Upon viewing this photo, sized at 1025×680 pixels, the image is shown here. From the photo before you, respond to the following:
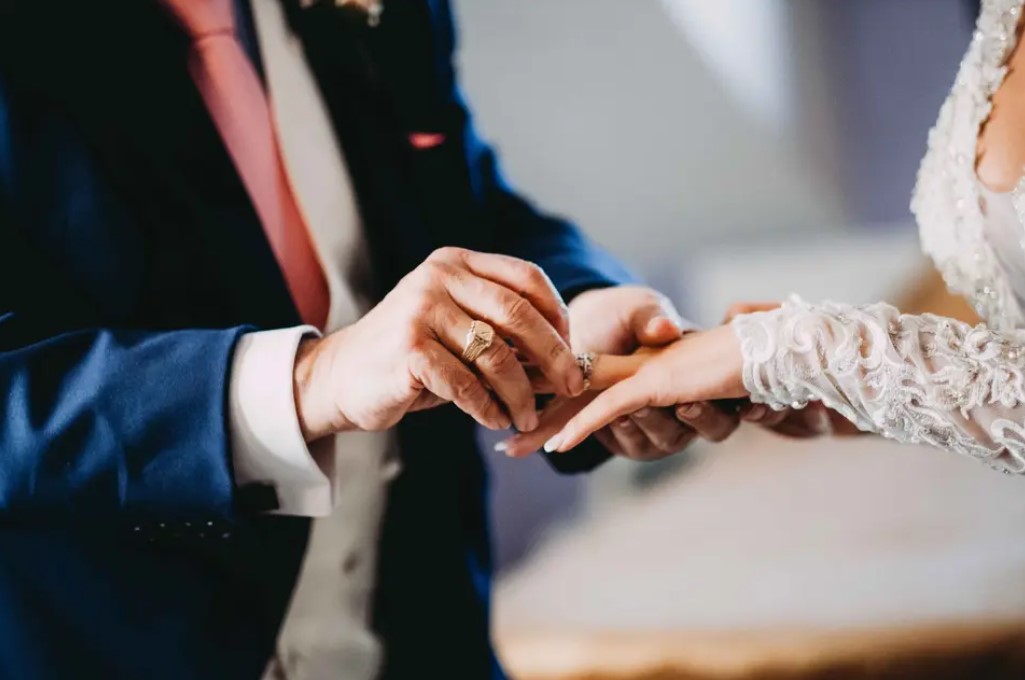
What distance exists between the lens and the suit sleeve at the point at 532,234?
2.66 feet

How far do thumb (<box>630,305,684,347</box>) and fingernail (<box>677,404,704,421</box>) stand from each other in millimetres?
60

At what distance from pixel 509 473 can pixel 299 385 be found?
3.76ft

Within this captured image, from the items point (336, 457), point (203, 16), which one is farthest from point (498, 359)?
point (203, 16)

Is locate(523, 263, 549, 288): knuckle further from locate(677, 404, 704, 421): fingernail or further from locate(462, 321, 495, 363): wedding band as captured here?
locate(677, 404, 704, 421): fingernail

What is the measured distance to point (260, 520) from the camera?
68cm

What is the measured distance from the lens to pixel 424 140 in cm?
81

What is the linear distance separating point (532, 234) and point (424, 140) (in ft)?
0.48

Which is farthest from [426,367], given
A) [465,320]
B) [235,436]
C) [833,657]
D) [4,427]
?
[833,657]

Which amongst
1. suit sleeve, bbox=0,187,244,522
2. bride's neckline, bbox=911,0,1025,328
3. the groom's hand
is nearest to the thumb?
the groom's hand

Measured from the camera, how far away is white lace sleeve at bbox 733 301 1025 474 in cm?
58

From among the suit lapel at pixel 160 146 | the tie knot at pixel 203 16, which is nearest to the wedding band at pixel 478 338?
the suit lapel at pixel 160 146

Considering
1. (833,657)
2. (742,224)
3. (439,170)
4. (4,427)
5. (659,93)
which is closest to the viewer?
(4,427)

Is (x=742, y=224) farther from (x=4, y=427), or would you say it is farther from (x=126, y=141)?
(x=4, y=427)

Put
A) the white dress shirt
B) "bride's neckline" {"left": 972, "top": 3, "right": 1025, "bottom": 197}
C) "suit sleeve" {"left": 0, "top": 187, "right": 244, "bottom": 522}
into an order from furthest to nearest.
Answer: the white dress shirt
"bride's neckline" {"left": 972, "top": 3, "right": 1025, "bottom": 197}
"suit sleeve" {"left": 0, "top": 187, "right": 244, "bottom": 522}
